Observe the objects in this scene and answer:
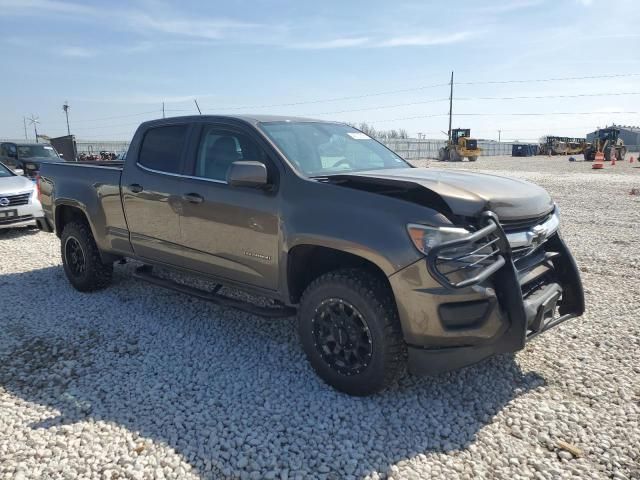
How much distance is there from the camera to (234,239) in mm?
3922

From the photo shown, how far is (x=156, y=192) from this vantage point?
4562mm

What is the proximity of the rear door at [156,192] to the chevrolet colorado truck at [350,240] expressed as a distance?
2 centimetres

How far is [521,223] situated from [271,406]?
6.71 feet

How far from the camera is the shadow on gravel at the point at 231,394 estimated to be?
9.21 ft

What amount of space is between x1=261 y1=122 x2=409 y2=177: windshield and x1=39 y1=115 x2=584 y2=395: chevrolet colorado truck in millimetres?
16

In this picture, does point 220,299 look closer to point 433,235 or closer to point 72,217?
point 433,235

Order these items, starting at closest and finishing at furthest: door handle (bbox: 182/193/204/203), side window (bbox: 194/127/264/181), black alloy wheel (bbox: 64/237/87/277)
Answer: side window (bbox: 194/127/264/181) < door handle (bbox: 182/193/204/203) < black alloy wheel (bbox: 64/237/87/277)

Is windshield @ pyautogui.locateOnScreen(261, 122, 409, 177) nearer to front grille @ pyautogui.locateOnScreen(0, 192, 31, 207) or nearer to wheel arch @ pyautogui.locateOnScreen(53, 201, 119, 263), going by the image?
wheel arch @ pyautogui.locateOnScreen(53, 201, 119, 263)

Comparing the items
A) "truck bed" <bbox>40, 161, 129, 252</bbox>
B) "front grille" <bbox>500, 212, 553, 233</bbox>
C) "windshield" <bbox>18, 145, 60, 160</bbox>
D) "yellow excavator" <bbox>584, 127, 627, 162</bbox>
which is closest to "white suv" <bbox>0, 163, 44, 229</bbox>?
"truck bed" <bbox>40, 161, 129, 252</bbox>

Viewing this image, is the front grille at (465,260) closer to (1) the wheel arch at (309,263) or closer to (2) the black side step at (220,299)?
(1) the wheel arch at (309,263)

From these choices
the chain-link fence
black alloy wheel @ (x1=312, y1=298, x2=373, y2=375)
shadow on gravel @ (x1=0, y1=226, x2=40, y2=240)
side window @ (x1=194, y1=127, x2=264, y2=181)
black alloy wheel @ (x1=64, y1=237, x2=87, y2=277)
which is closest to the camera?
black alloy wheel @ (x1=312, y1=298, x2=373, y2=375)

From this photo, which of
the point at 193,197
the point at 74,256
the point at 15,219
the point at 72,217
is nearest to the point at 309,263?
the point at 193,197

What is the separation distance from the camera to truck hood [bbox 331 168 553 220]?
299 cm

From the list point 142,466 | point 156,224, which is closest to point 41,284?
point 156,224
